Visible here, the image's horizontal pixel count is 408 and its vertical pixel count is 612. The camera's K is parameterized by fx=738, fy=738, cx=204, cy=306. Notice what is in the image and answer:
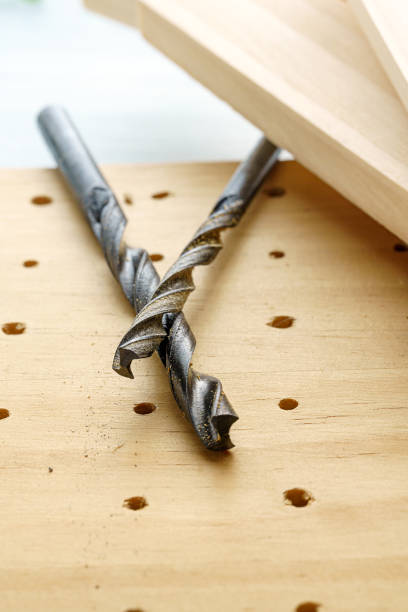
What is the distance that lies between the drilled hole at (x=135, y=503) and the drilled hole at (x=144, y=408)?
0.31 ft

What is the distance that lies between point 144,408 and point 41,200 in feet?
1.32

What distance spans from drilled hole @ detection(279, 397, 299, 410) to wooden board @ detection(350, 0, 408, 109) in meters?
0.34

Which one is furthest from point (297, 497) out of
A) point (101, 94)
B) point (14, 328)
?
point (101, 94)

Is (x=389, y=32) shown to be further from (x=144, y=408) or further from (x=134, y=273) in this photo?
(x=144, y=408)

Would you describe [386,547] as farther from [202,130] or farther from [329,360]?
[202,130]

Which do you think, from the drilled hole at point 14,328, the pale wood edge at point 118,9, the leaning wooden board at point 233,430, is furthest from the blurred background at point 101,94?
the drilled hole at point 14,328

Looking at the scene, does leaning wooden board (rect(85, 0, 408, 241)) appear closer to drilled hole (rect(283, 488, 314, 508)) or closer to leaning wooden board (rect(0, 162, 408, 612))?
leaning wooden board (rect(0, 162, 408, 612))

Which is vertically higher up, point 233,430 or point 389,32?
point 389,32

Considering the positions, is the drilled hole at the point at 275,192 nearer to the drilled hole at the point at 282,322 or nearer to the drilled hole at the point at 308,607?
the drilled hole at the point at 282,322

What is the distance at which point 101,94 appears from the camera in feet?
4.71

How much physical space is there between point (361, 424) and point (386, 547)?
0.41ft

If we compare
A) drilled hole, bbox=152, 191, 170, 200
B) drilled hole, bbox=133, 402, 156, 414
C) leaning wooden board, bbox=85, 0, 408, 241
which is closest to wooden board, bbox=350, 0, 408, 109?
leaning wooden board, bbox=85, 0, 408, 241

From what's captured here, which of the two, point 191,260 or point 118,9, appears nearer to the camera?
point 191,260

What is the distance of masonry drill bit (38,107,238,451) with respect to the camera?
619 millimetres
